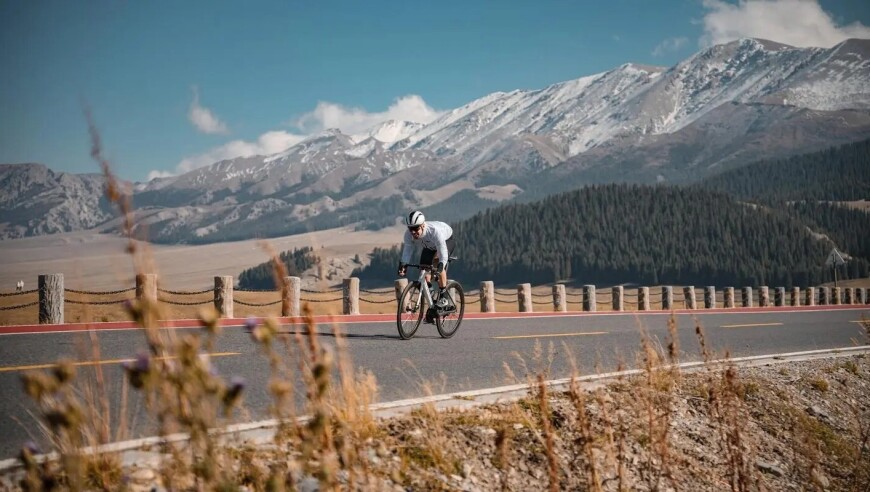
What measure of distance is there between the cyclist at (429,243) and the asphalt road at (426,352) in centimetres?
108

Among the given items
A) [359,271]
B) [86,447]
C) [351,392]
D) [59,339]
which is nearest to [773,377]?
[351,392]

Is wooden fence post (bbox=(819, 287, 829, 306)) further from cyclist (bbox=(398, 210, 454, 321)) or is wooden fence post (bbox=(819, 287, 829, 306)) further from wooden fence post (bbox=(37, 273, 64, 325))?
wooden fence post (bbox=(37, 273, 64, 325))

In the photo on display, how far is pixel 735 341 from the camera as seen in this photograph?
13.4m

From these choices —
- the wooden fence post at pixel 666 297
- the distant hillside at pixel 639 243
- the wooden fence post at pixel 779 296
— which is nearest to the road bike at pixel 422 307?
the wooden fence post at pixel 666 297

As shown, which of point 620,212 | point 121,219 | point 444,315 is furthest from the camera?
point 620,212

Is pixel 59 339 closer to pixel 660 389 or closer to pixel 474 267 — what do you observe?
pixel 660 389

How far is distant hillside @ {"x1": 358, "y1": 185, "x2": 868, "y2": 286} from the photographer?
121938 mm

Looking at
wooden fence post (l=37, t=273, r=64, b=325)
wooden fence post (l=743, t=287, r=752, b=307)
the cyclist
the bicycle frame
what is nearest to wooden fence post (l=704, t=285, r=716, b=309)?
wooden fence post (l=743, t=287, r=752, b=307)

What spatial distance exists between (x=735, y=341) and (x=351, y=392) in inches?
439

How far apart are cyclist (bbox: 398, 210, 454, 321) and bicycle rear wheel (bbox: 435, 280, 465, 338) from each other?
0.14 meters

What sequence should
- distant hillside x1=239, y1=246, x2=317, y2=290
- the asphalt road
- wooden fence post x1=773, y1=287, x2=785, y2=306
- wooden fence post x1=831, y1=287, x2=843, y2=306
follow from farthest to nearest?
distant hillside x1=239, y1=246, x2=317, y2=290
wooden fence post x1=831, y1=287, x2=843, y2=306
wooden fence post x1=773, y1=287, x2=785, y2=306
the asphalt road

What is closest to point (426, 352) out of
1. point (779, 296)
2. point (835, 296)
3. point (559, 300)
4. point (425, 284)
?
point (425, 284)

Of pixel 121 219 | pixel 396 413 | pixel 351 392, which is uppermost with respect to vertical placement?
pixel 121 219

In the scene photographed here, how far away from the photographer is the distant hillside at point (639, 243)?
400 ft
